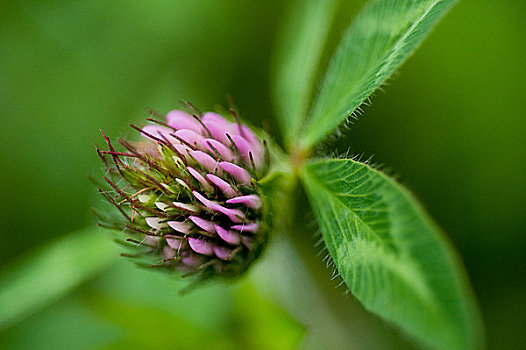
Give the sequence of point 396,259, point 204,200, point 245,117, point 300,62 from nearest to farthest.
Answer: point 396,259 < point 204,200 < point 300,62 < point 245,117

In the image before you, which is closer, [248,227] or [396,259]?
[396,259]

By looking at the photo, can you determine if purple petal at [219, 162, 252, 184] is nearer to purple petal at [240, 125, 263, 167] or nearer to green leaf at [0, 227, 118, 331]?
purple petal at [240, 125, 263, 167]

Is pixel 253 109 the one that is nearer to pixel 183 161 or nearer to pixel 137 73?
pixel 137 73

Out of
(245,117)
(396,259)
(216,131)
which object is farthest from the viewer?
(245,117)

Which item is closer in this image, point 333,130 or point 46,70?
point 333,130

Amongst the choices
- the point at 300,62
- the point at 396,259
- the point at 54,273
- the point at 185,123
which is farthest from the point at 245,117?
the point at 396,259

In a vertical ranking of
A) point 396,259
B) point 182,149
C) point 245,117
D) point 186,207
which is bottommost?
point 396,259

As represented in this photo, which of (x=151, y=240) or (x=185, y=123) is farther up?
(x=185, y=123)

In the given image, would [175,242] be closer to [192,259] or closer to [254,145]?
[192,259]

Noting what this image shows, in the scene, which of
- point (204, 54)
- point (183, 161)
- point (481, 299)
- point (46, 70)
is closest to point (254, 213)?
point (183, 161)
